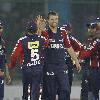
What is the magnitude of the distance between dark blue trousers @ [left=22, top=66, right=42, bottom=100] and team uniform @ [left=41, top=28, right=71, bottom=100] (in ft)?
0.66

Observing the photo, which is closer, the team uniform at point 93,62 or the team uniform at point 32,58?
the team uniform at point 32,58

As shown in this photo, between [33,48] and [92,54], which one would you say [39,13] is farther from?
[33,48]

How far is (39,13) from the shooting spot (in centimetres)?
1895

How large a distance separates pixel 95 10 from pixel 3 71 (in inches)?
231

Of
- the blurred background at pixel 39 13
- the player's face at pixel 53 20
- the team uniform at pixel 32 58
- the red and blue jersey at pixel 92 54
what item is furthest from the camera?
the blurred background at pixel 39 13

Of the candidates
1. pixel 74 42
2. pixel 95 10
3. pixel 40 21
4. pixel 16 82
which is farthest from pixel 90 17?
pixel 40 21

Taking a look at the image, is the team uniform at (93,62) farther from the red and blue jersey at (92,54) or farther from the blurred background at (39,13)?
the blurred background at (39,13)

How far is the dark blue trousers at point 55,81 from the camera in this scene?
13.2m

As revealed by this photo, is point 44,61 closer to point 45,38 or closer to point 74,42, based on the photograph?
point 45,38

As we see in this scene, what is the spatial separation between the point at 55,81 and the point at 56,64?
35cm

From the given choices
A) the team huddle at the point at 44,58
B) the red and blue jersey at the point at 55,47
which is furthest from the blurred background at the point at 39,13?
the red and blue jersey at the point at 55,47

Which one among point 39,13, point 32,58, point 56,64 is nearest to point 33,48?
point 32,58

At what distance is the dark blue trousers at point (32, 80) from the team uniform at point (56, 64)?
0.20m

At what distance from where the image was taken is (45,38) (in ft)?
43.6
